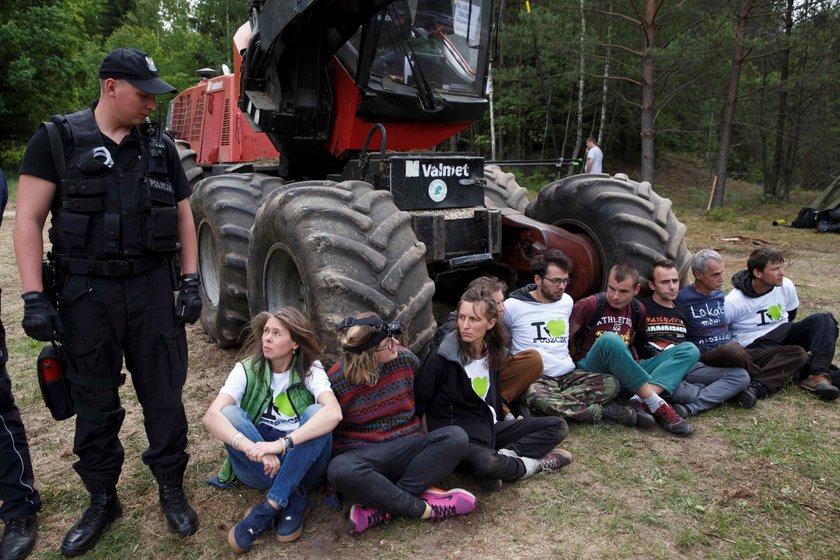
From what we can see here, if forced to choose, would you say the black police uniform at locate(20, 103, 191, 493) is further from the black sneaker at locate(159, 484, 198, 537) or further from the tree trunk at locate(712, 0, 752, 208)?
the tree trunk at locate(712, 0, 752, 208)

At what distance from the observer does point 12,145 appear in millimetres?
23031

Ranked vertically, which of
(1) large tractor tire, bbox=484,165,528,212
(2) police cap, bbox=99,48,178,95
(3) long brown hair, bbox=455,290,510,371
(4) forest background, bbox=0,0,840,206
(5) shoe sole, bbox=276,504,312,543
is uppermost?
(4) forest background, bbox=0,0,840,206

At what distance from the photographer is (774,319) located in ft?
15.1

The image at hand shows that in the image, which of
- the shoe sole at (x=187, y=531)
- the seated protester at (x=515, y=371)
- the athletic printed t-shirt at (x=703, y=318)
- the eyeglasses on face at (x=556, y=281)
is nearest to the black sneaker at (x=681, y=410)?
the athletic printed t-shirt at (x=703, y=318)

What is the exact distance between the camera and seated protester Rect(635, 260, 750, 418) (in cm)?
404

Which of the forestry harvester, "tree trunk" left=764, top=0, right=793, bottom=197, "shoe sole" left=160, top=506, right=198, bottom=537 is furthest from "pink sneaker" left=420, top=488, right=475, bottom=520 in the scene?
"tree trunk" left=764, top=0, right=793, bottom=197

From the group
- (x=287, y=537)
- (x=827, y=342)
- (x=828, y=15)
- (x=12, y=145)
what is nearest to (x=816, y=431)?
(x=827, y=342)

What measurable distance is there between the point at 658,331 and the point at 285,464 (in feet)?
8.54

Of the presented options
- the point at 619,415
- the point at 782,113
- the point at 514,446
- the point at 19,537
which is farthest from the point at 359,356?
the point at 782,113

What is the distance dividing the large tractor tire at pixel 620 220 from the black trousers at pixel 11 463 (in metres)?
3.58

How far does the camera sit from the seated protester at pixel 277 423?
107 inches

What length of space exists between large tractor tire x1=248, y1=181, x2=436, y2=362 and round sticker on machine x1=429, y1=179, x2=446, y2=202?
2.19 feet

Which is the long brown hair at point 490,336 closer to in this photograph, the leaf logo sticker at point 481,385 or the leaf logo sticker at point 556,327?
the leaf logo sticker at point 481,385

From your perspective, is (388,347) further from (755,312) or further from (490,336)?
(755,312)
